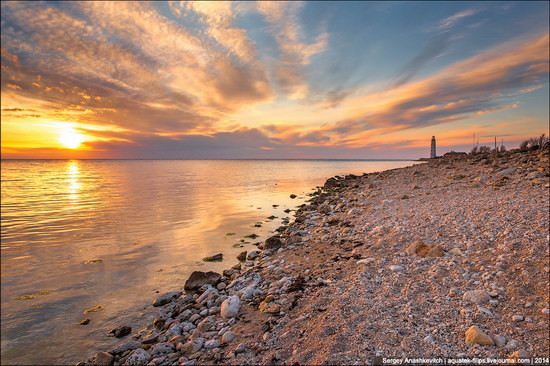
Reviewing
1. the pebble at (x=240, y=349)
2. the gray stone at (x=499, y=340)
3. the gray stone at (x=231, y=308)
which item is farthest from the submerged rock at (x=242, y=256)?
the gray stone at (x=499, y=340)

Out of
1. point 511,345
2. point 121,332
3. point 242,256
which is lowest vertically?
point 121,332

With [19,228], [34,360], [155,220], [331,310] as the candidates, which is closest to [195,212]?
[155,220]

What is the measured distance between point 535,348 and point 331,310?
9.28 feet

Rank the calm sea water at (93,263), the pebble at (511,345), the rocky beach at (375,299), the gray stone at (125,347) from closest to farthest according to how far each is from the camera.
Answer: the pebble at (511,345) < the rocky beach at (375,299) < the gray stone at (125,347) < the calm sea water at (93,263)

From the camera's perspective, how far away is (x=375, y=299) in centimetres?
517

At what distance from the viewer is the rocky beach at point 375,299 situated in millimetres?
4027

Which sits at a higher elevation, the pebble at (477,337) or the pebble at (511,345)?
the pebble at (477,337)

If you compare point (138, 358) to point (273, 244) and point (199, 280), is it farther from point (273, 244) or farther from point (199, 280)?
point (273, 244)

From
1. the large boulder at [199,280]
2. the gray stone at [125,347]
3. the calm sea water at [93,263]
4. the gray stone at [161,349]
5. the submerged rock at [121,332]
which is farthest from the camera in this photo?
the large boulder at [199,280]

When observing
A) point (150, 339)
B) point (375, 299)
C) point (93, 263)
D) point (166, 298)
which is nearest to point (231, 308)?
point (150, 339)

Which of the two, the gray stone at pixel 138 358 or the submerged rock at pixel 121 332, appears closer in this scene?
the gray stone at pixel 138 358

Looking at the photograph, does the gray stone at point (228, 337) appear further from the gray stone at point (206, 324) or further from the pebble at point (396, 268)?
the pebble at point (396, 268)

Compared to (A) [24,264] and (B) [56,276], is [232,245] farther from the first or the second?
(A) [24,264]

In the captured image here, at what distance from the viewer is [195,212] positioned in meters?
19.1
